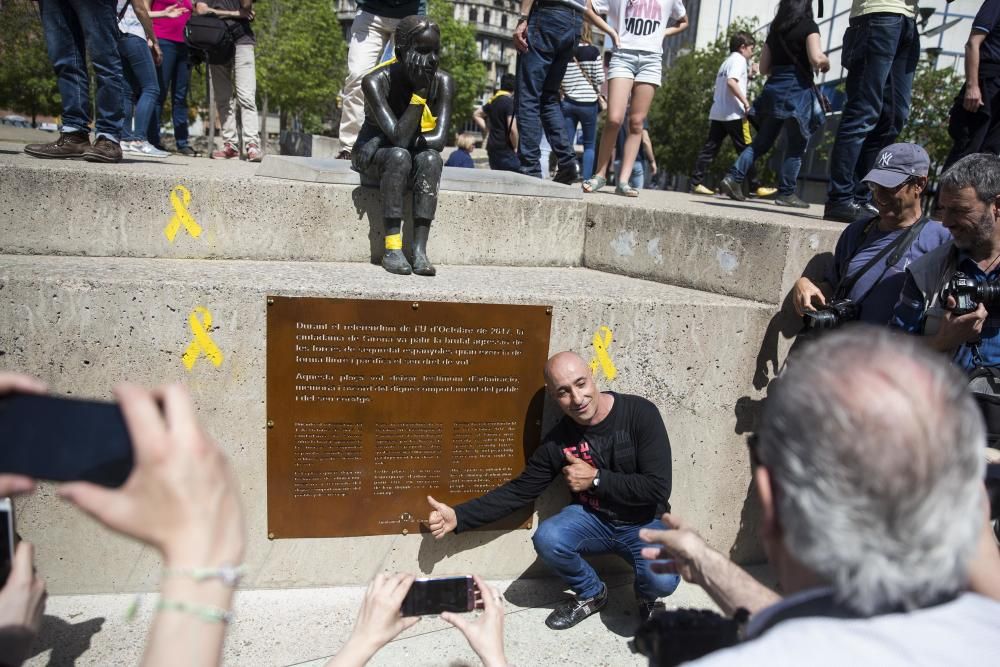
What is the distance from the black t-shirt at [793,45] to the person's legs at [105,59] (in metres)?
4.59

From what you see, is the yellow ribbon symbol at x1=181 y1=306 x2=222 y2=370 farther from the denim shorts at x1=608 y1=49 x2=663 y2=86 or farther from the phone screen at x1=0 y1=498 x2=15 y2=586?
the denim shorts at x1=608 y1=49 x2=663 y2=86

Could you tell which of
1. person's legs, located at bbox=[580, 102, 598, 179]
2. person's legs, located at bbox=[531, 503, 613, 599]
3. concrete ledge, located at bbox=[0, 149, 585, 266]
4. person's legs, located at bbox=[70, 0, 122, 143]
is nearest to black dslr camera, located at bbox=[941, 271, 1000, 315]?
person's legs, located at bbox=[531, 503, 613, 599]

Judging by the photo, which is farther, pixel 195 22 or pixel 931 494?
pixel 195 22

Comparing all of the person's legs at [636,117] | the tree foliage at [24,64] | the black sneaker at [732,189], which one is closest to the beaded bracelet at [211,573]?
the person's legs at [636,117]

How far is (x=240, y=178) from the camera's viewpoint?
3.60m

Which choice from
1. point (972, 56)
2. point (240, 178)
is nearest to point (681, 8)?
point (972, 56)

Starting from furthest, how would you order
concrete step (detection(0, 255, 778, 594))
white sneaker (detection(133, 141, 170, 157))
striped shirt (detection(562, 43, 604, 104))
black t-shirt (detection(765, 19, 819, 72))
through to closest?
striped shirt (detection(562, 43, 604, 104)) < white sneaker (detection(133, 141, 170, 157)) < black t-shirt (detection(765, 19, 819, 72)) < concrete step (detection(0, 255, 778, 594))

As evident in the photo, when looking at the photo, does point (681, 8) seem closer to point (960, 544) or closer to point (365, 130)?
point (365, 130)

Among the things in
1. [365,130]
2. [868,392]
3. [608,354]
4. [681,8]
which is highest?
[681,8]

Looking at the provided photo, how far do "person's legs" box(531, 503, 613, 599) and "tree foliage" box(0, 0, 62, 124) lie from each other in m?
23.5

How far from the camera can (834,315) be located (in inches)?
124

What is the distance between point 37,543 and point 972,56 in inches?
223

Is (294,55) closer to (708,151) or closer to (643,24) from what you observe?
(708,151)

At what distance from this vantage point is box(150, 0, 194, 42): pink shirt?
6.14 m
